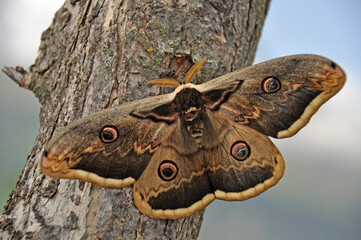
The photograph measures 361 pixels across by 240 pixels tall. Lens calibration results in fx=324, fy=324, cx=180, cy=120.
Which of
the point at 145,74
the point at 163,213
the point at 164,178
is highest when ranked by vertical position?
the point at 145,74

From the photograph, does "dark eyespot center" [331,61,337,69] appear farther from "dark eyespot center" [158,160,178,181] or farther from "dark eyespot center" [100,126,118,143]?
"dark eyespot center" [100,126,118,143]

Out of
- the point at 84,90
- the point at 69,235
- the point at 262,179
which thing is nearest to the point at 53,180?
the point at 69,235

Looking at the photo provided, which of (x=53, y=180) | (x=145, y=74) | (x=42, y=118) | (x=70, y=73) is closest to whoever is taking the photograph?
(x=53, y=180)

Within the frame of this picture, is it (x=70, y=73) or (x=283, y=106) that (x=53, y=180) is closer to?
(x=70, y=73)

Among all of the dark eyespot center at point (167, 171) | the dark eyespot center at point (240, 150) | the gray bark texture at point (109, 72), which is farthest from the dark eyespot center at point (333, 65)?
the dark eyespot center at point (167, 171)

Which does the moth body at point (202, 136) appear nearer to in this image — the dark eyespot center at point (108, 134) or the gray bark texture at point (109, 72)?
the dark eyespot center at point (108, 134)

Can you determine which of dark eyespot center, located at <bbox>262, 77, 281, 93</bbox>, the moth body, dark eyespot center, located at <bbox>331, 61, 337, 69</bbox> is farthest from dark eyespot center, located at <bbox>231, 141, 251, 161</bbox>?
dark eyespot center, located at <bbox>331, 61, 337, 69</bbox>

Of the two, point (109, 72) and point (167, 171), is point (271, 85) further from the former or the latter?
point (109, 72)
